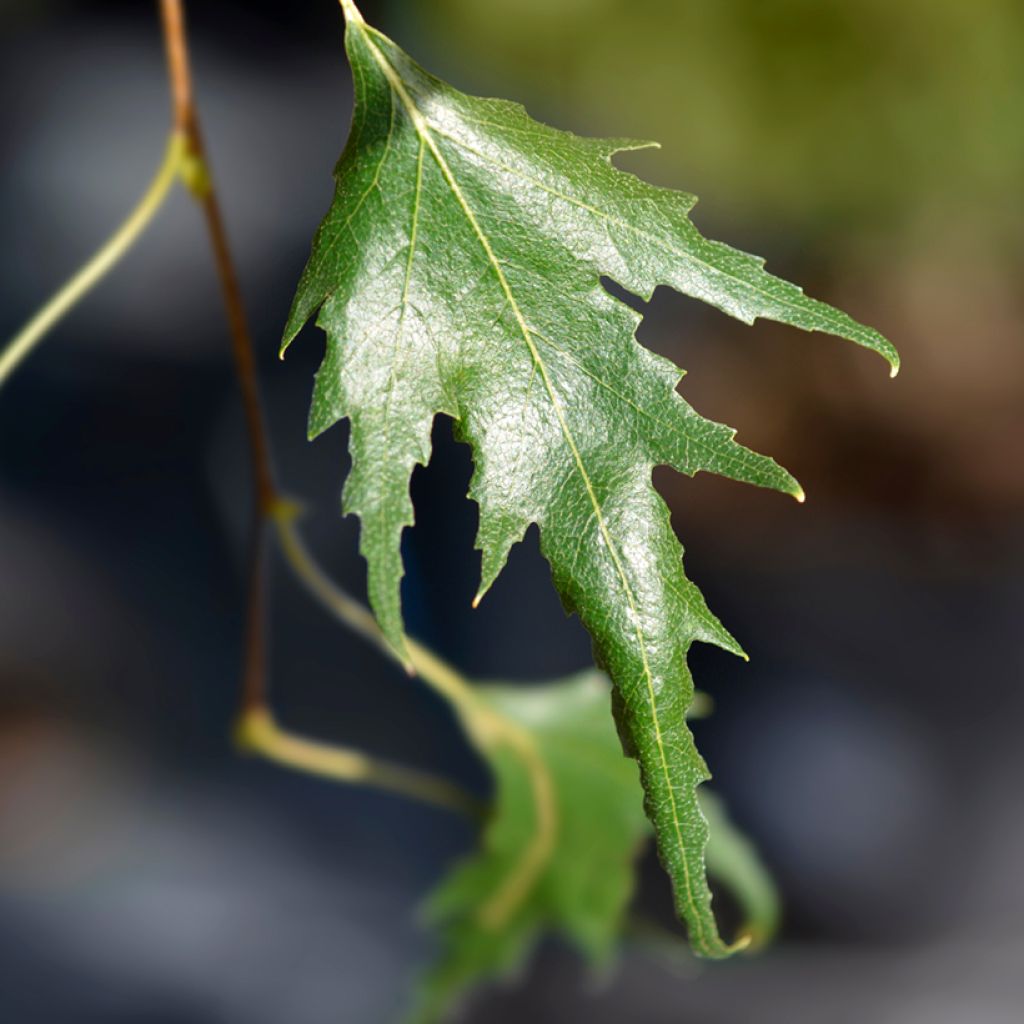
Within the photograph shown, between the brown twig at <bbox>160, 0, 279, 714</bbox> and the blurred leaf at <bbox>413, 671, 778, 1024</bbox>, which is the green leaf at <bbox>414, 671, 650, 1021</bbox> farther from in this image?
the brown twig at <bbox>160, 0, 279, 714</bbox>

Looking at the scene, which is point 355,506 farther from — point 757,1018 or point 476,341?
point 757,1018

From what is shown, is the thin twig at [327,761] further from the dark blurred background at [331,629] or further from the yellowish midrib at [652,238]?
the dark blurred background at [331,629]

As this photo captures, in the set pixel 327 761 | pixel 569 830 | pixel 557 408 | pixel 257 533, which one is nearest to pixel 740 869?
pixel 569 830

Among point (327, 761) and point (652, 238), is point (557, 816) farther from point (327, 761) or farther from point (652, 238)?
point (652, 238)

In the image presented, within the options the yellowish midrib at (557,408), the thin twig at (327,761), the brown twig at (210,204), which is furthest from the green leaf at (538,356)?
the thin twig at (327,761)

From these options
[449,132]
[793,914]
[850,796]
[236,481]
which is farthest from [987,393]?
[449,132]

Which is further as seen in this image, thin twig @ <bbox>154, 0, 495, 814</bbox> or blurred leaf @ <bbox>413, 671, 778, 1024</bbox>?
blurred leaf @ <bbox>413, 671, 778, 1024</bbox>

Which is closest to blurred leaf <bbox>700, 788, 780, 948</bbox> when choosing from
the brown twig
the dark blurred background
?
the brown twig

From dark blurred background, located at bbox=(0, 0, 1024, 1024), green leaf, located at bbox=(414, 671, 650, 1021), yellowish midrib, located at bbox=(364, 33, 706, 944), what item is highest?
dark blurred background, located at bbox=(0, 0, 1024, 1024)
